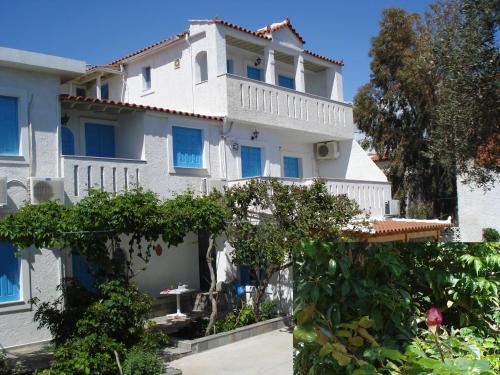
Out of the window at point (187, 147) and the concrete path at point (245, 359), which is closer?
the concrete path at point (245, 359)

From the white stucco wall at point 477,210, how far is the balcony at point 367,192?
698 cm

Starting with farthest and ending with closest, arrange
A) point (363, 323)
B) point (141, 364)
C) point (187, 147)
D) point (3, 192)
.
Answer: point (187, 147)
point (3, 192)
point (141, 364)
point (363, 323)

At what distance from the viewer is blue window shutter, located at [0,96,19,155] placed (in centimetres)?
1166

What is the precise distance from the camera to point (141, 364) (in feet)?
28.6

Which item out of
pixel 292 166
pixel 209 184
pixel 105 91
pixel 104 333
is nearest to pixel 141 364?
pixel 104 333

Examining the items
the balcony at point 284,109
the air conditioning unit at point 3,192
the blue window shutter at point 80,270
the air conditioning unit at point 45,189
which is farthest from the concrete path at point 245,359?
the balcony at point 284,109

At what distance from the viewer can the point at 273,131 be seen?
18438 mm

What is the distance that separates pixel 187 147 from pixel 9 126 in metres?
5.21

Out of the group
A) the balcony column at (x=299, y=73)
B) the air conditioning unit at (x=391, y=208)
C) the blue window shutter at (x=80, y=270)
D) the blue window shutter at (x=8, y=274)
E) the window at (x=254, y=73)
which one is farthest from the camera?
the air conditioning unit at (x=391, y=208)

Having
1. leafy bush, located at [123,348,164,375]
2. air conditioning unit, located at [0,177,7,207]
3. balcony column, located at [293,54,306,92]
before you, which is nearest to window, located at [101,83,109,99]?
balcony column, located at [293,54,306,92]

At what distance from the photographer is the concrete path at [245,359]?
10.0m

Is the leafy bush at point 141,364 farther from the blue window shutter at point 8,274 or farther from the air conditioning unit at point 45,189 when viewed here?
the air conditioning unit at point 45,189

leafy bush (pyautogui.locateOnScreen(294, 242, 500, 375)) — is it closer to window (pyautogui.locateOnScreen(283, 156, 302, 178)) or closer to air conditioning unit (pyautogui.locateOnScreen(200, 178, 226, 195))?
air conditioning unit (pyautogui.locateOnScreen(200, 178, 226, 195))

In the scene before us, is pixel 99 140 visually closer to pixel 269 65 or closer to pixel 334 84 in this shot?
pixel 269 65
